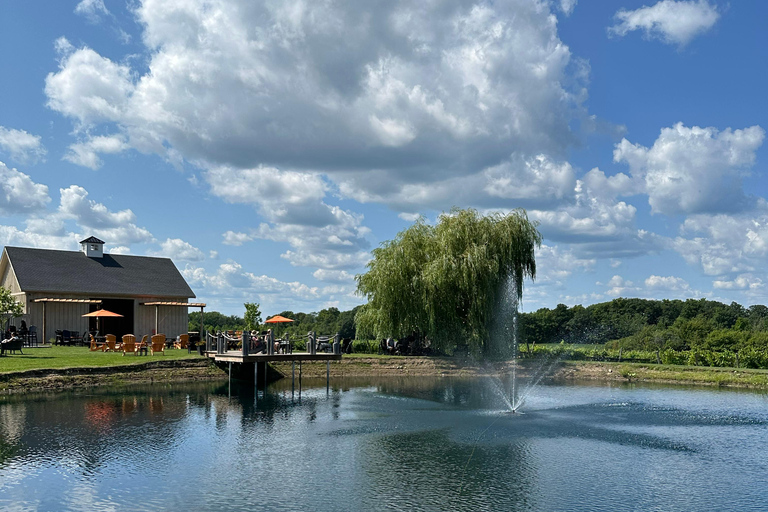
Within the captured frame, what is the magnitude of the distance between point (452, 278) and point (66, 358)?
17.9 m

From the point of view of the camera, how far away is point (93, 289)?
125 feet

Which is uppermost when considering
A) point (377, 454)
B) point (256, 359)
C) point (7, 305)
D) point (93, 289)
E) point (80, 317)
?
point (93, 289)

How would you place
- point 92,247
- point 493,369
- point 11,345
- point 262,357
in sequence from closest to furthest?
point 262,357, point 11,345, point 493,369, point 92,247

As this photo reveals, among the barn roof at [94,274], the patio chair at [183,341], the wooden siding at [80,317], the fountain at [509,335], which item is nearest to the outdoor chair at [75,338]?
the wooden siding at [80,317]

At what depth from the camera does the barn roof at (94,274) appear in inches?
1464

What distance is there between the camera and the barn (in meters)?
36.6

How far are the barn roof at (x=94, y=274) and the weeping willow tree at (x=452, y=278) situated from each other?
14.0 metres

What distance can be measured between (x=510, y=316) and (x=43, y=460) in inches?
1023

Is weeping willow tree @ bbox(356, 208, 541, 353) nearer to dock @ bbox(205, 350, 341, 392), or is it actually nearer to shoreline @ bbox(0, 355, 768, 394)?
shoreline @ bbox(0, 355, 768, 394)

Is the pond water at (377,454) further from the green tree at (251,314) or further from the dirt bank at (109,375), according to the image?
the green tree at (251,314)

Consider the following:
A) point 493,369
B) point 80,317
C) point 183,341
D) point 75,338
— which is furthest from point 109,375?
point 493,369

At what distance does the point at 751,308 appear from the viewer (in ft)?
264

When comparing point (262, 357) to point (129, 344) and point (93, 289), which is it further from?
point (93, 289)

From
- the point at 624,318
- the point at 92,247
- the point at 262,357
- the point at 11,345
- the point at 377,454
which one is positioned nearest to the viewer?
the point at 377,454
